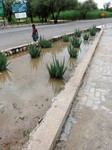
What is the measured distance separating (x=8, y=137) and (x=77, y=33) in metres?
13.6

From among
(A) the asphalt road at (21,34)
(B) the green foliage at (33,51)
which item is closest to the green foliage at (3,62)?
(B) the green foliage at (33,51)

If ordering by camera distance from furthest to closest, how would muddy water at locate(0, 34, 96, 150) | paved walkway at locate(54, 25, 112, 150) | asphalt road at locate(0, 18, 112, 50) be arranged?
asphalt road at locate(0, 18, 112, 50) < muddy water at locate(0, 34, 96, 150) < paved walkway at locate(54, 25, 112, 150)

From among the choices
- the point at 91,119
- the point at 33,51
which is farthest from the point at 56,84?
the point at 33,51

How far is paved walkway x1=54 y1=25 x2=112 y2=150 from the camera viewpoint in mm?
3412

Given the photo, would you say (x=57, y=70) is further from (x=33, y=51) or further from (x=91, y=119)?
(x=33, y=51)

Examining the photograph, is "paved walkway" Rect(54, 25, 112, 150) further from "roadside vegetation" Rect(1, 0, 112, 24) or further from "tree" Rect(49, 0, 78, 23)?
"tree" Rect(49, 0, 78, 23)

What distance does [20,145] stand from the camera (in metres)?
3.35

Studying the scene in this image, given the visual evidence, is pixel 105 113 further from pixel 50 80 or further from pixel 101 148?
pixel 50 80

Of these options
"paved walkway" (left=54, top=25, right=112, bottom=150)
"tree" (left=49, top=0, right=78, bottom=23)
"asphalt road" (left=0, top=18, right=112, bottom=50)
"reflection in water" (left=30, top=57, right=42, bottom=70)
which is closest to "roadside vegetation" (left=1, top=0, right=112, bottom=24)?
"tree" (left=49, top=0, right=78, bottom=23)

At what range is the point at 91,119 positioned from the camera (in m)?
4.09

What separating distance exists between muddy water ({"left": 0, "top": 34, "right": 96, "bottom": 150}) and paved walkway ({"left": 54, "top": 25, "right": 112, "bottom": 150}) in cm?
56

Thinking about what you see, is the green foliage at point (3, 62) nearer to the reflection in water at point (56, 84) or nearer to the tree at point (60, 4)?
the reflection in water at point (56, 84)

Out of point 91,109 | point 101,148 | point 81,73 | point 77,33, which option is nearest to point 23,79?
point 81,73

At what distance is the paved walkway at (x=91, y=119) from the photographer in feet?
11.2
